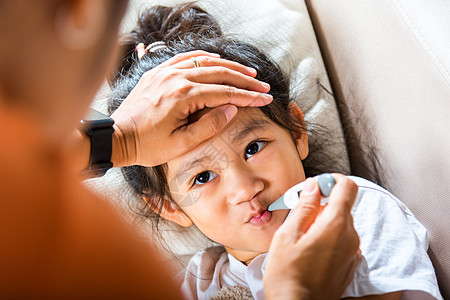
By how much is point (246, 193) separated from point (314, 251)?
0.31m

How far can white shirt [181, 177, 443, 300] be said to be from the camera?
789mm

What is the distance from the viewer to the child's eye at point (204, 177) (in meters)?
0.98

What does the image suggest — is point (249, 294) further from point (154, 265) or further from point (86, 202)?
point (86, 202)

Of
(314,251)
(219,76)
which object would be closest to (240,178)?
(219,76)

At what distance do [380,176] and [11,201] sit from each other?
36.8 inches

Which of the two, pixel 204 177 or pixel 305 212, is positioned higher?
pixel 305 212

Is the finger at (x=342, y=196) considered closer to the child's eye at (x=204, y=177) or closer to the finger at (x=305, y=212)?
the finger at (x=305, y=212)

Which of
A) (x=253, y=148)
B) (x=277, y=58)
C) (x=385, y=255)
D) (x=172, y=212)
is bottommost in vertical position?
(x=172, y=212)

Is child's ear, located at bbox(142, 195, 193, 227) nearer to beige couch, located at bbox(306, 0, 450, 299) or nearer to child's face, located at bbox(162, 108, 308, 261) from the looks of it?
child's face, located at bbox(162, 108, 308, 261)

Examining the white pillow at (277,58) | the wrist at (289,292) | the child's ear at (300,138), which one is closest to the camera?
the wrist at (289,292)

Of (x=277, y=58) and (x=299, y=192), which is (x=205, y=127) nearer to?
(x=299, y=192)

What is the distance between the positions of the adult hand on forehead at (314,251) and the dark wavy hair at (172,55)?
437mm

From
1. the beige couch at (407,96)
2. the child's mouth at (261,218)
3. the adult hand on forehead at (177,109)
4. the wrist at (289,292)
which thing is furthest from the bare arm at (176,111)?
the wrist at (289,292)

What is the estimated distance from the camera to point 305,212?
65 centimetres
